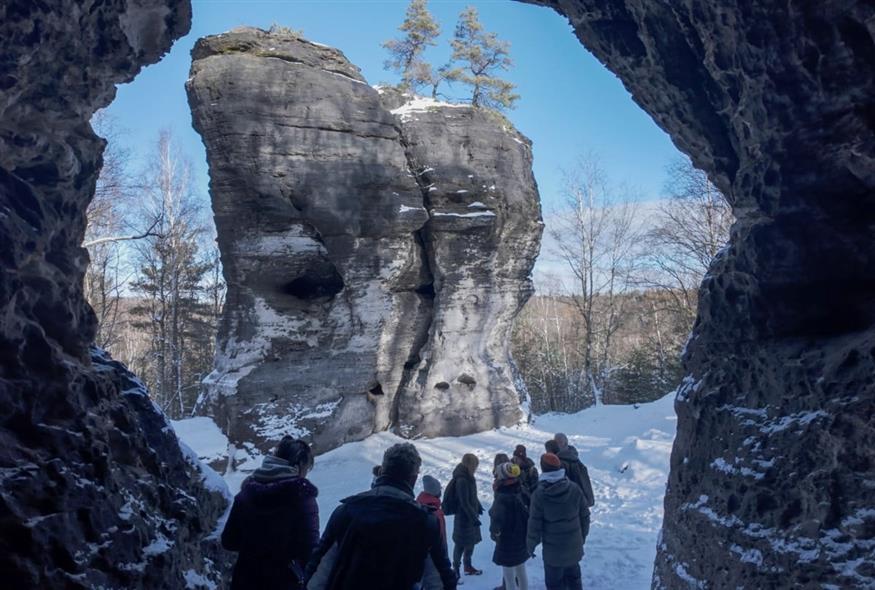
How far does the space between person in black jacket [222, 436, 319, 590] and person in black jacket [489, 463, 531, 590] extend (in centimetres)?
280

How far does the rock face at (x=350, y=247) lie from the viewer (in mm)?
→ 13867

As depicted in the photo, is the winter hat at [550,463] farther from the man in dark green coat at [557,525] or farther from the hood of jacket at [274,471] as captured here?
the hood of jacket at [274,471]

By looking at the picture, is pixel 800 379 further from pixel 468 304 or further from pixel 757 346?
pixel 468 304

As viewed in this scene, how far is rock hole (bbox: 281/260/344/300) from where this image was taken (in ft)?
49.5

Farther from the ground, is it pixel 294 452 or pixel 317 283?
pixel 317 283

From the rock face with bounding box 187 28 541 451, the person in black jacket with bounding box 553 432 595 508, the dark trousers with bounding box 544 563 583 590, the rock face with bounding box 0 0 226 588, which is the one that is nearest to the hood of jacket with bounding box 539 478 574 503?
the dark trousers with bounding box 544 563 583 590

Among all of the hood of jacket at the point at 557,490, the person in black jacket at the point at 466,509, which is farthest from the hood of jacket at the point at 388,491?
the person in black jacket at the point at 466,509

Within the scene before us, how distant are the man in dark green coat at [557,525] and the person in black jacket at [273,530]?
243 centimetres

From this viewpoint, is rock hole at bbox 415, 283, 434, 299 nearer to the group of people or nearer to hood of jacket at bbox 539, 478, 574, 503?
hood of jacket at bbox 539, 478, 574, 503

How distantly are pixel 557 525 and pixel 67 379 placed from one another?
12.7 feet

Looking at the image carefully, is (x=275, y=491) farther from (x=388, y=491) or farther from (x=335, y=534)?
(x=388, y=491)

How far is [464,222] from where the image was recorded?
637 inches

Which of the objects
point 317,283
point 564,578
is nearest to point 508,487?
point 564,578

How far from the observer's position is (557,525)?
16.8ft
